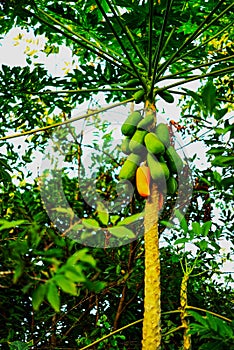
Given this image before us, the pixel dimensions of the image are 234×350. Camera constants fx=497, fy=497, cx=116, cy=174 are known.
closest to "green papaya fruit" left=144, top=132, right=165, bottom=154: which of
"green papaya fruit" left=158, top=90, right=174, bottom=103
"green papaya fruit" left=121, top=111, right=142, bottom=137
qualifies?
"green papaya fruit" left=121, top=111, right=142, bottom=137

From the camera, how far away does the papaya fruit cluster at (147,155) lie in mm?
1912

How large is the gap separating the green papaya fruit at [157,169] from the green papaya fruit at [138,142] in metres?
0.07

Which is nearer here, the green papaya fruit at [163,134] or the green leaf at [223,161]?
the green leaf at [223,161]

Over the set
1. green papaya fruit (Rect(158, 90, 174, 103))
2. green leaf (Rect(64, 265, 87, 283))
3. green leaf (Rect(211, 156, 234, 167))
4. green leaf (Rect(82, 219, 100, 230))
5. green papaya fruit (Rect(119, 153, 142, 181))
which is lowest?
green leaf (Rect(64, 265, 87, 283))

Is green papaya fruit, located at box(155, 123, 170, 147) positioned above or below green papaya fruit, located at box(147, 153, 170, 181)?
above

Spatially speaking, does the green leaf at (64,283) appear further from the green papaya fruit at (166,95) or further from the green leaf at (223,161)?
the green papaya fruit at (166,95)

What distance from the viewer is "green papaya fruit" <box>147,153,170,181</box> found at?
1.89m

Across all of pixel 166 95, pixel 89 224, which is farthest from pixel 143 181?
pixel 89 224

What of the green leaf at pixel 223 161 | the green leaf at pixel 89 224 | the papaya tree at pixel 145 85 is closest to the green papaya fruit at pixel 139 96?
the papaya tree at pixel 145 85

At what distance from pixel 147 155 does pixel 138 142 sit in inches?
3.1

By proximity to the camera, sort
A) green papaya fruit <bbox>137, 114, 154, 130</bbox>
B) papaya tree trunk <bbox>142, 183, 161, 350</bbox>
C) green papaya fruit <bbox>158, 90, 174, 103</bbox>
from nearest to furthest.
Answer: papaya tree trunk <bbox>142, 183, 161, 350</bbox>
green papaya fruit <bbox>137, 114, 154, 130</bbox>
green papaya fruit <bbox>158, 90, 174, 103</bbox>

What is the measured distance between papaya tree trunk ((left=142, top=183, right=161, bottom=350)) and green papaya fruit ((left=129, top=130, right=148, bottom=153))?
23cm

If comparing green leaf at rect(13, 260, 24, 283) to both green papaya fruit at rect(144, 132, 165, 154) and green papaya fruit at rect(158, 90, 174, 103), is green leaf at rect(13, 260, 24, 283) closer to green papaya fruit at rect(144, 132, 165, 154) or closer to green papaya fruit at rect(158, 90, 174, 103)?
green papaya fruit at rect(144, 132, 165, 154)

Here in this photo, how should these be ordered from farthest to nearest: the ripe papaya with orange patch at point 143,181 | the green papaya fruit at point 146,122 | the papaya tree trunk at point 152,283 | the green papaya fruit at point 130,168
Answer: the green papaya fruit at point 146,122 < the green papaya fruit at point 130,168 < the ripe papaya with orange patch at point 143,181 < the papaya tree trunk at point 152,283
